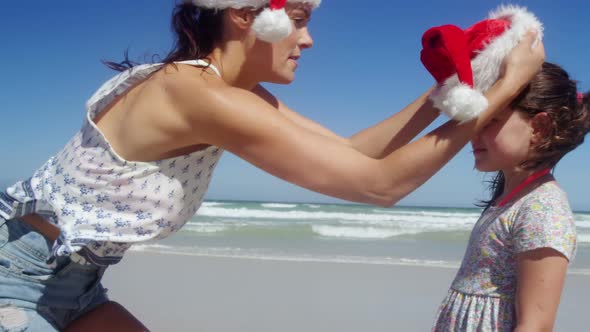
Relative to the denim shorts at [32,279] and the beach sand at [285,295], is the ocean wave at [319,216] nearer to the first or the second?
the beach sand at [285,295]

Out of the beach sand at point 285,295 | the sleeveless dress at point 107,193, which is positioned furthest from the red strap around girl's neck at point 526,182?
the beach sand at point 285,295

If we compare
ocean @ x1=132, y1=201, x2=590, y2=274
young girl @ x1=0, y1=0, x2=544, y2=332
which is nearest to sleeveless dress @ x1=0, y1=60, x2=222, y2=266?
young girl @ x1=0, y1=0, x2=544, y2=332

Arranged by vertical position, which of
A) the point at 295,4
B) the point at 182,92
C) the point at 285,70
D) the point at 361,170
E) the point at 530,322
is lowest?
the point at 530,322

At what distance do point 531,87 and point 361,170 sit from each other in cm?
71

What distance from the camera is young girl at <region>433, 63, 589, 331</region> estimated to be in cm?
185

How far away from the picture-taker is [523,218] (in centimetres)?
194

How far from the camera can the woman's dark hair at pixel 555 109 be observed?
1989 millimetres

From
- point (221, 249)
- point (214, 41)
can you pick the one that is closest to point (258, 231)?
point (221, 249)

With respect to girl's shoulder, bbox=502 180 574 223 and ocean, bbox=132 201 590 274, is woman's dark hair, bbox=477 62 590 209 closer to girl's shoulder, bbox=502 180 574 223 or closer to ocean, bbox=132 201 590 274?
girl's shoulder, bbox=502 180 574 223

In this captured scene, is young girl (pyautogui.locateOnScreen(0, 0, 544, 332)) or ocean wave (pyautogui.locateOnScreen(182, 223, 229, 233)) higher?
young girl (pyautogui.locateOnScreen(0, 0, 544, 332))

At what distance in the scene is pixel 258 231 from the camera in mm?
14164

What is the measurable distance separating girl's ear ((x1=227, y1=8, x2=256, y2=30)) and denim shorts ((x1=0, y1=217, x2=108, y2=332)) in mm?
938

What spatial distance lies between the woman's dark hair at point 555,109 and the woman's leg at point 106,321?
1.64 m

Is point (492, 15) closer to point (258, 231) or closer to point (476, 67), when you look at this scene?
point (476, 67)
